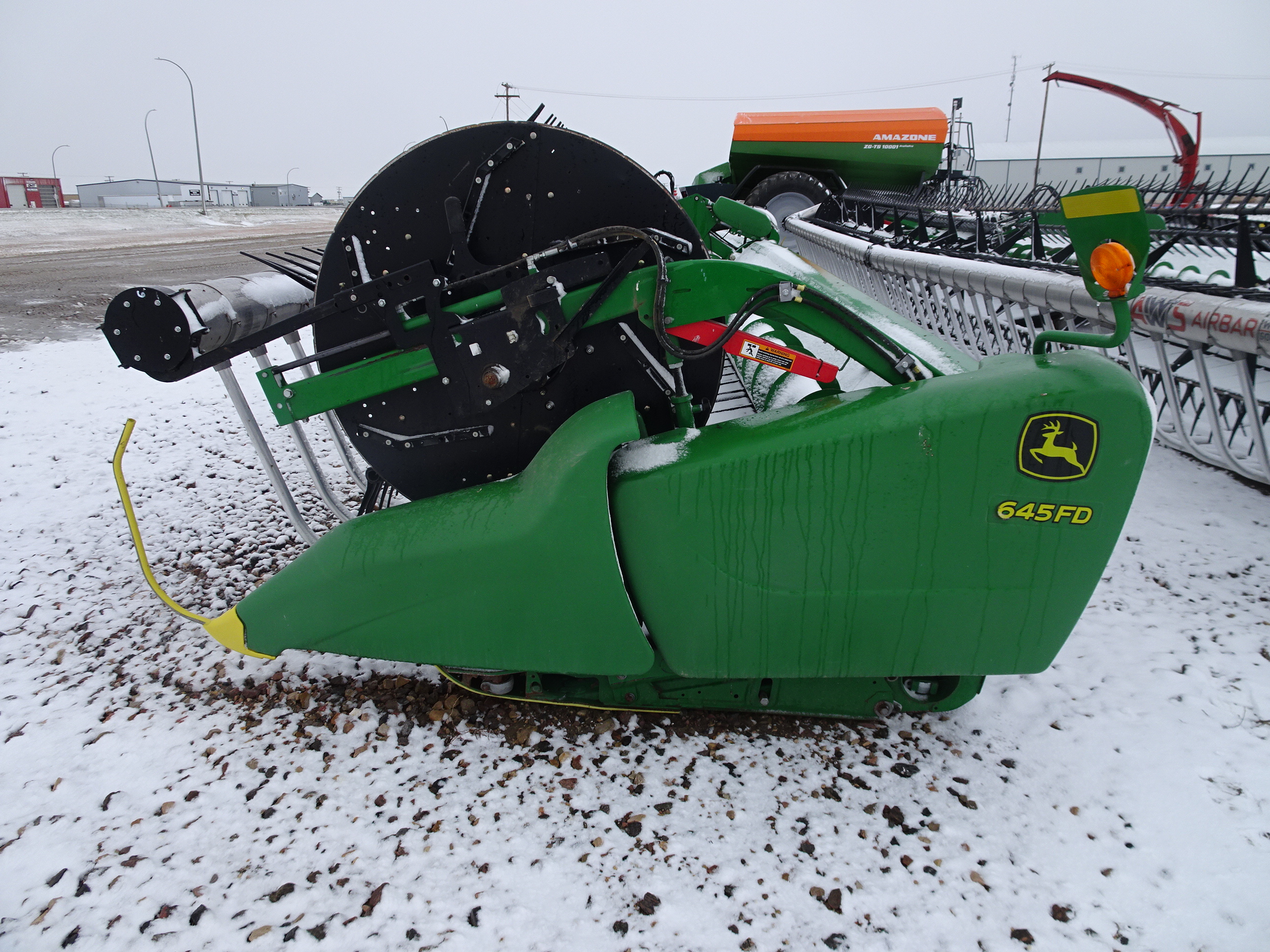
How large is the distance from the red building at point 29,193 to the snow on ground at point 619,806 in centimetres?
5378

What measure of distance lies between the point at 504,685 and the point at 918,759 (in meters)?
1.17

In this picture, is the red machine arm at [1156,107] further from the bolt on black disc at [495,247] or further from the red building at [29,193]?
the red building at [29,193]

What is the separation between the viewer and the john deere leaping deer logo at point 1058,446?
1.54 m

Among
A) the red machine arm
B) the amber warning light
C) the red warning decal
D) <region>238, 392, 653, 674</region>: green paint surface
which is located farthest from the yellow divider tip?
the red machine arm

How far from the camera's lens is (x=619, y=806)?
182 cm

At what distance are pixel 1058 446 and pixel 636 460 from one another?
3.10ft

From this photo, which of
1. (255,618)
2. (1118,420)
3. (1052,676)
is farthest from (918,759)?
(255,618)

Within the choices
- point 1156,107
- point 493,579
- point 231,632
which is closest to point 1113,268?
point 493,579

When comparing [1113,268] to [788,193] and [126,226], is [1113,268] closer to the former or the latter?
[788,193]

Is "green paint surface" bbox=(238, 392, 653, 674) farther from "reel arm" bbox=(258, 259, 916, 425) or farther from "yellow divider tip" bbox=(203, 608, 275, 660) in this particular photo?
"reel arm" bbox=(258, 259, 916, 425)

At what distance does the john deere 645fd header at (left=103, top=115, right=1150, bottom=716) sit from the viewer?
163 cm

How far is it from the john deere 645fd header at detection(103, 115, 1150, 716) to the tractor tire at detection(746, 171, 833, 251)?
7924mm

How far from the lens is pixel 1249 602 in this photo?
254cm

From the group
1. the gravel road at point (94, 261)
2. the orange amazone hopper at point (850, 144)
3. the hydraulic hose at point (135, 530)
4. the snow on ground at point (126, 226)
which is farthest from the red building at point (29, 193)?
the hydraulic hose at point (135, 530)
